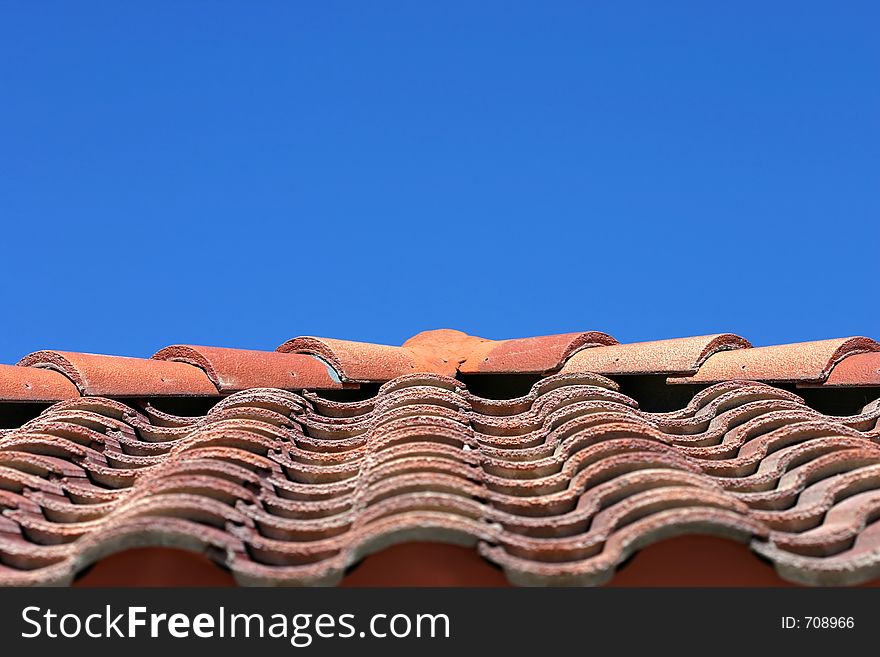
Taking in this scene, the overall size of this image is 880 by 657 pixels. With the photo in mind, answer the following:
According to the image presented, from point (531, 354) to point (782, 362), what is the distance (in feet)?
5.11

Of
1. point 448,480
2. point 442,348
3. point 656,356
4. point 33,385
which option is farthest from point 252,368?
point 448,480

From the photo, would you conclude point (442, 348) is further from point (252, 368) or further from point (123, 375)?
point (123, 375)

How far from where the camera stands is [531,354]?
19.6 feet

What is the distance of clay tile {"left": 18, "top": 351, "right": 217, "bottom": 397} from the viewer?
16.0 feet

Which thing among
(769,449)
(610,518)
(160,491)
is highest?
(769,449)

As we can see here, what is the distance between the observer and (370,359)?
5.81 metres

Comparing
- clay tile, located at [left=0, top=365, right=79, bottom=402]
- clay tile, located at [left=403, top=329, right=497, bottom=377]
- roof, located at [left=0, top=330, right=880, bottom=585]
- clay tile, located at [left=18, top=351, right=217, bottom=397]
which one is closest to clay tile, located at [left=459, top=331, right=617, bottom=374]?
clay tile, located at [left=403, top=329, right=497, bottom=377]

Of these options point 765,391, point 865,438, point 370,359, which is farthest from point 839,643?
point 370,359

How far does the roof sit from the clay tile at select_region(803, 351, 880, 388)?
0.01 metres

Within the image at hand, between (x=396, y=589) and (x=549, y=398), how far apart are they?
1.79 m

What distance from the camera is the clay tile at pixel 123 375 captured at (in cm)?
486

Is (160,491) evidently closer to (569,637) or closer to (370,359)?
(569,637)

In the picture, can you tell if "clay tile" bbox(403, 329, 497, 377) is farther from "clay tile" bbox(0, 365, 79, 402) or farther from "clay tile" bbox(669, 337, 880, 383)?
"clay tile" bbox(0, 365, 79, 402)

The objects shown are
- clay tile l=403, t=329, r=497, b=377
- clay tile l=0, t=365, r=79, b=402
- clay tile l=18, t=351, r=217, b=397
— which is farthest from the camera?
clay tile l=403, t=329, r=497, b=377
